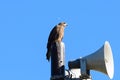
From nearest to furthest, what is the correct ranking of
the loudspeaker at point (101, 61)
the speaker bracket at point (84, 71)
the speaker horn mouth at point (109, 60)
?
1. the speaker bracket at point (84, 71)
2. the loudspeaker at point (101, 61)
3. the speaker horn mouth at point (109, 60)

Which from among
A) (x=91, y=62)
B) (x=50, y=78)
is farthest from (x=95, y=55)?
(x=50, y=78)

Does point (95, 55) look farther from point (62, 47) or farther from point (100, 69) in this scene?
point (62, 47)

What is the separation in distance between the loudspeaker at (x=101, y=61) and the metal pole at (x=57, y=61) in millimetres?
134

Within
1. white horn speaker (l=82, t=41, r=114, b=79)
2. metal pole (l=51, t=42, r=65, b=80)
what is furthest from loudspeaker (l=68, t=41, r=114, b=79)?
metal pole (l=51, t=42, r=65, b=80)

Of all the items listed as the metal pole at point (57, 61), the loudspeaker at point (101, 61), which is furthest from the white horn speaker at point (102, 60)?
the metal pole at point (57, 61)

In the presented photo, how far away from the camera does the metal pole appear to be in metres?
3.50

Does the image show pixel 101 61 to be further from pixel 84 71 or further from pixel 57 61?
pixel 57 61

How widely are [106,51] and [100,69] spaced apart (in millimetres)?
321

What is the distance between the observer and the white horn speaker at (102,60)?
3648 mm

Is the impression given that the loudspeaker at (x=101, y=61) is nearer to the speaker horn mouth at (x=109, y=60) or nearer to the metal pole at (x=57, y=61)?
the speaker horn mouth at (x=109, y=60)

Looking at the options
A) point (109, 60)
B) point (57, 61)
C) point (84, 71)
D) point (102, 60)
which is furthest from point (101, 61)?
point (57, 61)

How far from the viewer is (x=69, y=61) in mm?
3652

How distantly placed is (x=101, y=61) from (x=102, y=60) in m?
0.02

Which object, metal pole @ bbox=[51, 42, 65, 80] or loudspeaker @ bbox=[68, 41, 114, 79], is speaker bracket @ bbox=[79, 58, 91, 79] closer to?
loudspeaker @ bbox=[68, 41, 114, 79]
